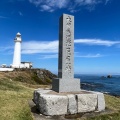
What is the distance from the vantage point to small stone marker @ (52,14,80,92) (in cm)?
1077

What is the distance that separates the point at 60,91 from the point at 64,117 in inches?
70.0

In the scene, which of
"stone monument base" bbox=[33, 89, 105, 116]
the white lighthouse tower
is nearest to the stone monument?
"stone monument base" bbox=[33, 89, 105, 116]

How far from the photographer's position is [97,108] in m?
10.1

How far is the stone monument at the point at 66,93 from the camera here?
9.08 meters

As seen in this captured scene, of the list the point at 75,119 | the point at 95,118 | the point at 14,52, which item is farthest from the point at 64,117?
the point at 14,52

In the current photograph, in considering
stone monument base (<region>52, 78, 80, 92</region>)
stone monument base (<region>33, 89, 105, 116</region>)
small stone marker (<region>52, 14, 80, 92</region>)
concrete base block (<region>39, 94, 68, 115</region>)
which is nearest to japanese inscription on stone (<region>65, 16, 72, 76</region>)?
small stone marker (<region>52, 14, 80, 92</region>)

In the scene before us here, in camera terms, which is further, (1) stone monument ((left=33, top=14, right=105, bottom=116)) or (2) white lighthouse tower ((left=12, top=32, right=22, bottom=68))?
(2) white lighthouse tower ((left=12, top=32, right=22, bottom=68))

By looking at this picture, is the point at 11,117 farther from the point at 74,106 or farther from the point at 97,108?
the point at 97,108

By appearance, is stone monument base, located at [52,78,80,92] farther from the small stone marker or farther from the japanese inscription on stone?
the japanese inscription on stone

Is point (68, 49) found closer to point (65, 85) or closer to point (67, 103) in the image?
point (65, 85)

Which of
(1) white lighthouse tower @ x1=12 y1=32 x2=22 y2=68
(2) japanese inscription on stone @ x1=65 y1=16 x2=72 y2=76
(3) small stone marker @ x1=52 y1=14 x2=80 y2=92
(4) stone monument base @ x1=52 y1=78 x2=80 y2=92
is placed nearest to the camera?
(4) stone monument base @ x1=52 y1=78 x2=80 y2=92

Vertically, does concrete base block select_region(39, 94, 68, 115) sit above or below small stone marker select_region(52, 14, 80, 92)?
below

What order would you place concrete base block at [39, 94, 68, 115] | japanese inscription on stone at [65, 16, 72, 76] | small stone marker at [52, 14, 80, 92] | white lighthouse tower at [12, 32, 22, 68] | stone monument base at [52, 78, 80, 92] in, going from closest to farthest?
concrete base block at [39, 94, 68, 115] → stone monument base at [52, 78, 80, 92] → small stone marker at [52, 14, 80, 92] → japanese inscription on stone at [65, 16, 72, 76] → white lighthouse tower at [12, 32, 22, 68]

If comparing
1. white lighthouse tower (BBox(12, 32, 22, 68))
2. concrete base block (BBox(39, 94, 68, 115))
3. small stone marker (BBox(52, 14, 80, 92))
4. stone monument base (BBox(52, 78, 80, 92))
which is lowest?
concrete base block (BBox(39, 94, 68, 115))
